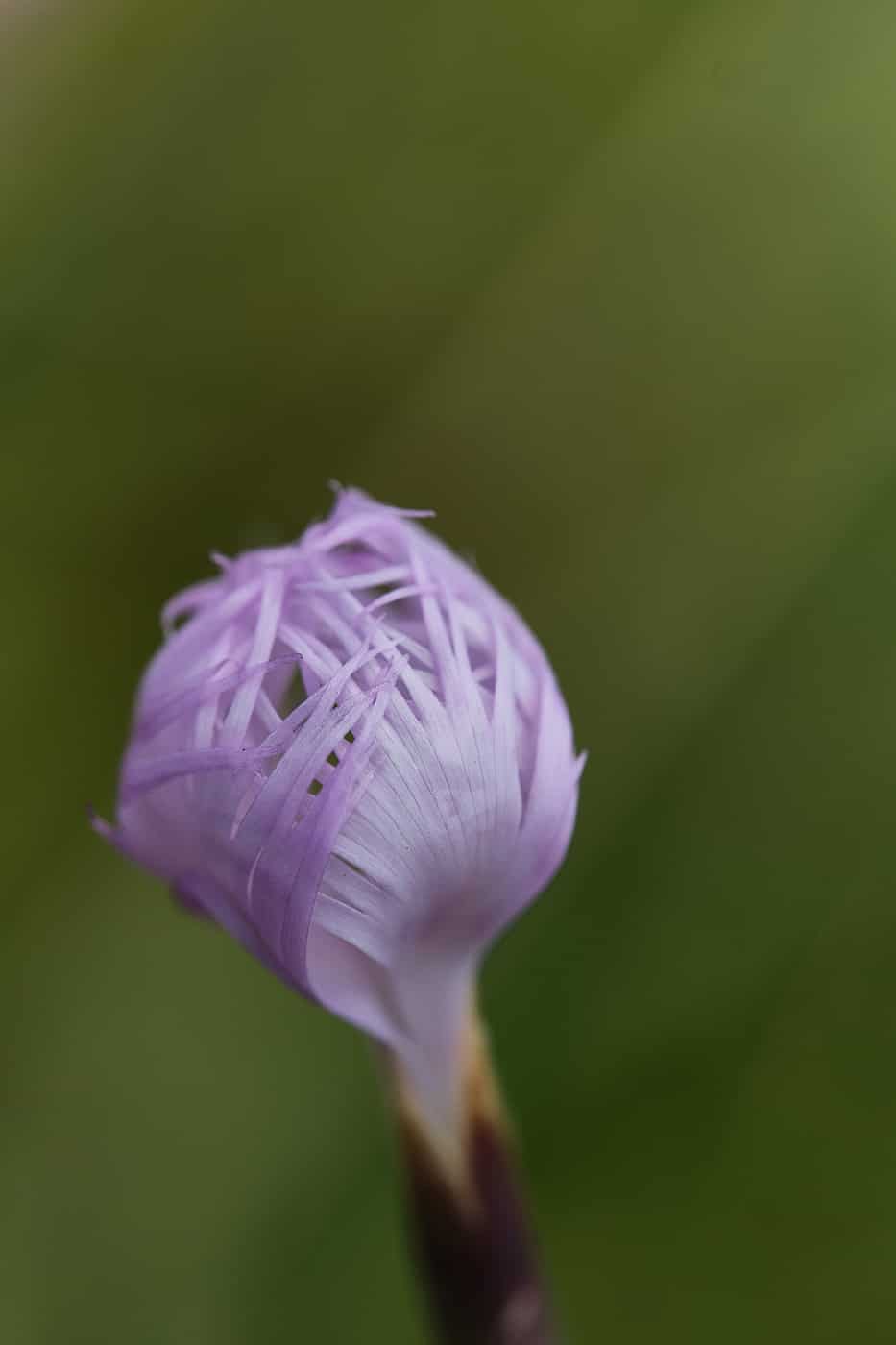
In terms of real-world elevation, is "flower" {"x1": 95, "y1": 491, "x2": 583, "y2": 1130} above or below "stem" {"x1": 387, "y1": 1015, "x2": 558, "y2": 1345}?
above

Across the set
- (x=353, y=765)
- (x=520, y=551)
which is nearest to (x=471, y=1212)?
(x=353, y=765)

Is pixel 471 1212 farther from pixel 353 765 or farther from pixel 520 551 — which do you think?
pixel 520 551

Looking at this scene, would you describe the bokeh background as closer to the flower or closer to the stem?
the stem

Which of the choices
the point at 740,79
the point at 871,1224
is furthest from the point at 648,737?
the point at 740,79

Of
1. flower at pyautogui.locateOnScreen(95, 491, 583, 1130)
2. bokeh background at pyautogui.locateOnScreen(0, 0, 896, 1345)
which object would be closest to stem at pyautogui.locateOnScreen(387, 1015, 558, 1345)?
flower at pyautogui.locateOnScreen(95, 491, 583, 1130)

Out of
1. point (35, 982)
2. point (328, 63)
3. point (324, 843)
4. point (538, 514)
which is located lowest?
point (35, 982)

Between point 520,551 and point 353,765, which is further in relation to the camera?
point 520,551

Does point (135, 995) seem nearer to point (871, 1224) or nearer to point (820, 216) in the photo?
point (871, 1224)
